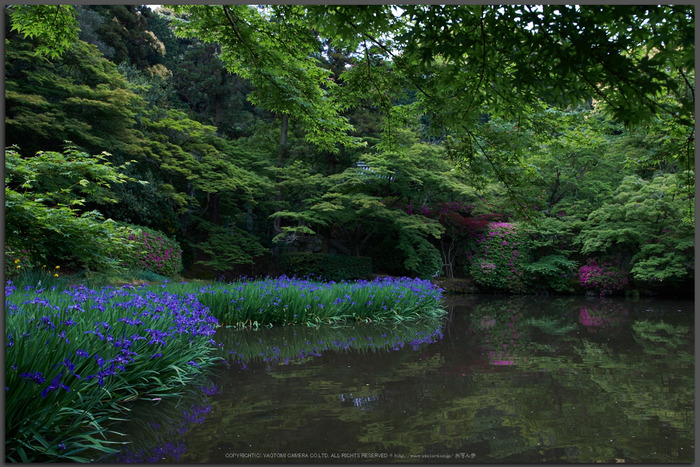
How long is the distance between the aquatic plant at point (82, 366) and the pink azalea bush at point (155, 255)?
15.1ft

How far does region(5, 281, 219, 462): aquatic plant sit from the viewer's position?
1815 mm

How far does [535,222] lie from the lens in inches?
125

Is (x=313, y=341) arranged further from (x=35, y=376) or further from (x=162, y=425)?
(x=35, y=376)

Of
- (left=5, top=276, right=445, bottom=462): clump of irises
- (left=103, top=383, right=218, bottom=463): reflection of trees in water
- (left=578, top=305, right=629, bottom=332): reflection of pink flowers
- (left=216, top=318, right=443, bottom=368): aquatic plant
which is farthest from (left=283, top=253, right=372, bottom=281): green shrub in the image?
(left=103, top=383, right=218, bottom=463): reflection of trees in water

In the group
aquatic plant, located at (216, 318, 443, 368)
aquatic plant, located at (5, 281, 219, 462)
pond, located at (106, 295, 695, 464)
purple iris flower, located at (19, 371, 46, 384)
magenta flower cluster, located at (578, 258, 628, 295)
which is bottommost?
magenta flower cluster, located at (578, 258, 628, 295)

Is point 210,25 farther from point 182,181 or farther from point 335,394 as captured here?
point 182,181

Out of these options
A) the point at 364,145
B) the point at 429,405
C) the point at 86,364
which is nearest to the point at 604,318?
the point at 364,145

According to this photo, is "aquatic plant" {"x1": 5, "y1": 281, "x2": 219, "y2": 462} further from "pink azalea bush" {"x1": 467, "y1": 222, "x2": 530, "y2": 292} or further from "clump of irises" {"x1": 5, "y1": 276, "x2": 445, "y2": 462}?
"pink azalea bush" {"x1": 467, "y1": 222, "x2": 530, "y2": 292}

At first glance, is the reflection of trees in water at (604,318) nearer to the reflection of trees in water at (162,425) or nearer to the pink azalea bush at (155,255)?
the reflection of trees in water at (162,425)

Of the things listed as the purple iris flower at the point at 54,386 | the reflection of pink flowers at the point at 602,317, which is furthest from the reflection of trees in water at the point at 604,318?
the purple iris flower at the point at 54,386

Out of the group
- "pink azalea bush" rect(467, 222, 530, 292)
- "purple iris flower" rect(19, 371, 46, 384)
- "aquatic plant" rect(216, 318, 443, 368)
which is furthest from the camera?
"pink azalea bush" rect(467, 222, 530, 292)

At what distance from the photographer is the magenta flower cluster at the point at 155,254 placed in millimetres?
7941

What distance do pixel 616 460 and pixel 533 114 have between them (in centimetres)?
240

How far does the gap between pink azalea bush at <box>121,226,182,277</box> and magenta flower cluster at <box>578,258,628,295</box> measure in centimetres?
1179
